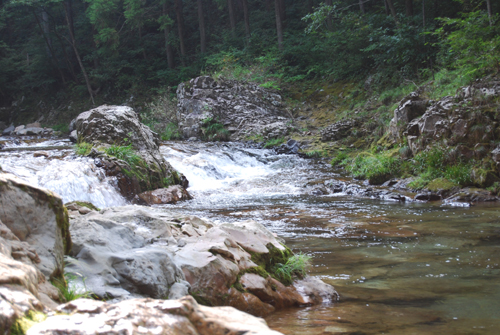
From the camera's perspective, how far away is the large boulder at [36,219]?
221cm

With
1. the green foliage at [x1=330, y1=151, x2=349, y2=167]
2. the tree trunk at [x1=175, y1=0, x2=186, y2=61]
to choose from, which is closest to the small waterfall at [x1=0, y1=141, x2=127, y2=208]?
the green foliage at [x1=330, y1=151, x2=349, y2=167]

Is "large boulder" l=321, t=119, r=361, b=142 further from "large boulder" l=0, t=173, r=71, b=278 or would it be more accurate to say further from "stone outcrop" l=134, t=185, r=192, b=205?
"large boulder" l=0, t=173, r=71, b=278

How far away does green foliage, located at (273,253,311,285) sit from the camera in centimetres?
359

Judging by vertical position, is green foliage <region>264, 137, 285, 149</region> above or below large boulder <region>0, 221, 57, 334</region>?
below

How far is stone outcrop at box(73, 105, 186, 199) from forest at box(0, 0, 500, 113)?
9.21 meters

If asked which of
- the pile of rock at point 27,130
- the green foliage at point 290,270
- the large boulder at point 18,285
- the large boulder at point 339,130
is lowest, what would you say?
the green foliage at point 290,270

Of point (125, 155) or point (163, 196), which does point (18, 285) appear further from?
point (125, 155)

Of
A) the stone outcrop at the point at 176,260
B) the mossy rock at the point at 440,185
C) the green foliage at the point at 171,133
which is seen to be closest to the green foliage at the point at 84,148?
the stone outcrop at the point at 176,260

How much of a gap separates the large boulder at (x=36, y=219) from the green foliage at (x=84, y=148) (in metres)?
8.64

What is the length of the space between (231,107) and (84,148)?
11422mm

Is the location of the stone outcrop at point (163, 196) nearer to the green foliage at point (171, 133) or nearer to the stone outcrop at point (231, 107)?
the stone outcrop at point (231, 107)

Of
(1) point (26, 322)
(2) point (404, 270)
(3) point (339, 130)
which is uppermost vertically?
(1) point (26, 322)

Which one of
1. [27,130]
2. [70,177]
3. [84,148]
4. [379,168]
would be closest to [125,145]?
[84,148]

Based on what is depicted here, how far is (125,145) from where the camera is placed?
11.1m
